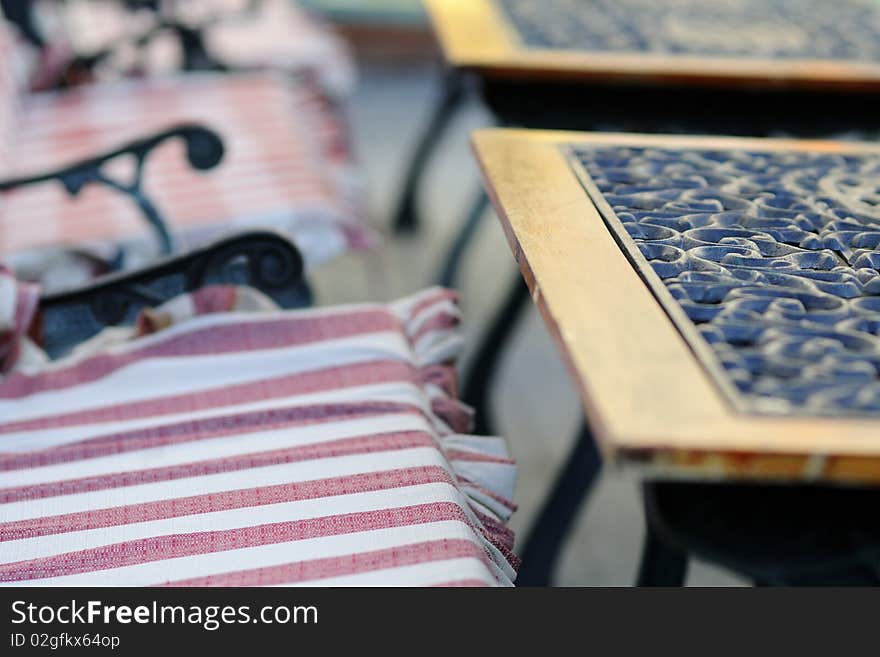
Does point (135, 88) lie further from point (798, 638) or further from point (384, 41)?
point (384, 41)

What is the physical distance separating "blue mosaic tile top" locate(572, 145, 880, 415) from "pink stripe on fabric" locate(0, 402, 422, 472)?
1.04 ft

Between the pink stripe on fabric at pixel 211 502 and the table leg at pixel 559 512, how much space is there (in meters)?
0.46

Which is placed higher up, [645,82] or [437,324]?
[645,82]

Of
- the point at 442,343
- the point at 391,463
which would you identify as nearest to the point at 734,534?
the point at 391,463

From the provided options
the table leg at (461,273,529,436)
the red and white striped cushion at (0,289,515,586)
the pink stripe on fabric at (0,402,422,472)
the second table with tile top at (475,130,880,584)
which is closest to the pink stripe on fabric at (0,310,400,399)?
the red and white striped cushion at (0,289,515,586)

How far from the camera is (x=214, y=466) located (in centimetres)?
97

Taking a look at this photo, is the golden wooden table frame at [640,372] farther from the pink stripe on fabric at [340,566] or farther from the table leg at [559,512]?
the table leg at [559,512]

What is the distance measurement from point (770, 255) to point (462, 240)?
134 cm

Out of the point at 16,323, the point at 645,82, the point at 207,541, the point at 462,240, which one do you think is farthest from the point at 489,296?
the point at 207,541

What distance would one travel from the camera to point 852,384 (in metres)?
0.74

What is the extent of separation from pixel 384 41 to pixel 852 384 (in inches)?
154

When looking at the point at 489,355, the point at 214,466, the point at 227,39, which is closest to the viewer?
the point at 214,466

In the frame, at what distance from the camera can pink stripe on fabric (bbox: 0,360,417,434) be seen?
107cm

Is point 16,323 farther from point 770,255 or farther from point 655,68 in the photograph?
point 655,68
